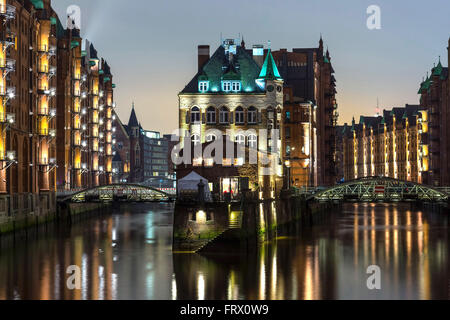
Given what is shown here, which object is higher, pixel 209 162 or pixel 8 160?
pixel 8 160

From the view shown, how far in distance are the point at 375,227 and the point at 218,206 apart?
36.3 m

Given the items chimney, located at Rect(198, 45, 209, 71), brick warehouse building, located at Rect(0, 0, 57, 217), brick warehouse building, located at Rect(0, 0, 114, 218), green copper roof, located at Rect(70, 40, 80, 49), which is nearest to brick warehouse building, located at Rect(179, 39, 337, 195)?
chimney, located at Rect(198, 45, 209, 71)

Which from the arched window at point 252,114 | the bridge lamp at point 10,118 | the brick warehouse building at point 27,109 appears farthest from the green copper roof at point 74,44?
the bridge lamp at point 10,118

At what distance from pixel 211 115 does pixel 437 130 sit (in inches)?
1953

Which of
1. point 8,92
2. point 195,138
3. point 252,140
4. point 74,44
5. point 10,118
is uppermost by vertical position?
point 74,44

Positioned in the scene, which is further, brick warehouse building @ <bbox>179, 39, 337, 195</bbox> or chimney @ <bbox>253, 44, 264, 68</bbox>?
chimney @ <bbox>253, 44, 264, 68</bbox>

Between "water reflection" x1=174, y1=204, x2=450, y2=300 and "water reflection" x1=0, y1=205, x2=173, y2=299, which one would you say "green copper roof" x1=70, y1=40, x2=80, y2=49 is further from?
"water reflection" x1=174, y1=204, x2=450, y2=300

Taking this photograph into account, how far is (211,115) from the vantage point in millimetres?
96562

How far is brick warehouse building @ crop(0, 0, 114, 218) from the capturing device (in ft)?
244

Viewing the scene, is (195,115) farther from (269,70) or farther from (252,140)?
(269,70)

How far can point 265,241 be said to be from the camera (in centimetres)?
7156

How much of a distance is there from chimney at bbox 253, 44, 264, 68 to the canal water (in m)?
28.5

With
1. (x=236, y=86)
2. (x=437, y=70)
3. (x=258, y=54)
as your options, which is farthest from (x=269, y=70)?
(x=437, y=70)

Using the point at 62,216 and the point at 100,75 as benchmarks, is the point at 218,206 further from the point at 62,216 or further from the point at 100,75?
the point at 100,75
